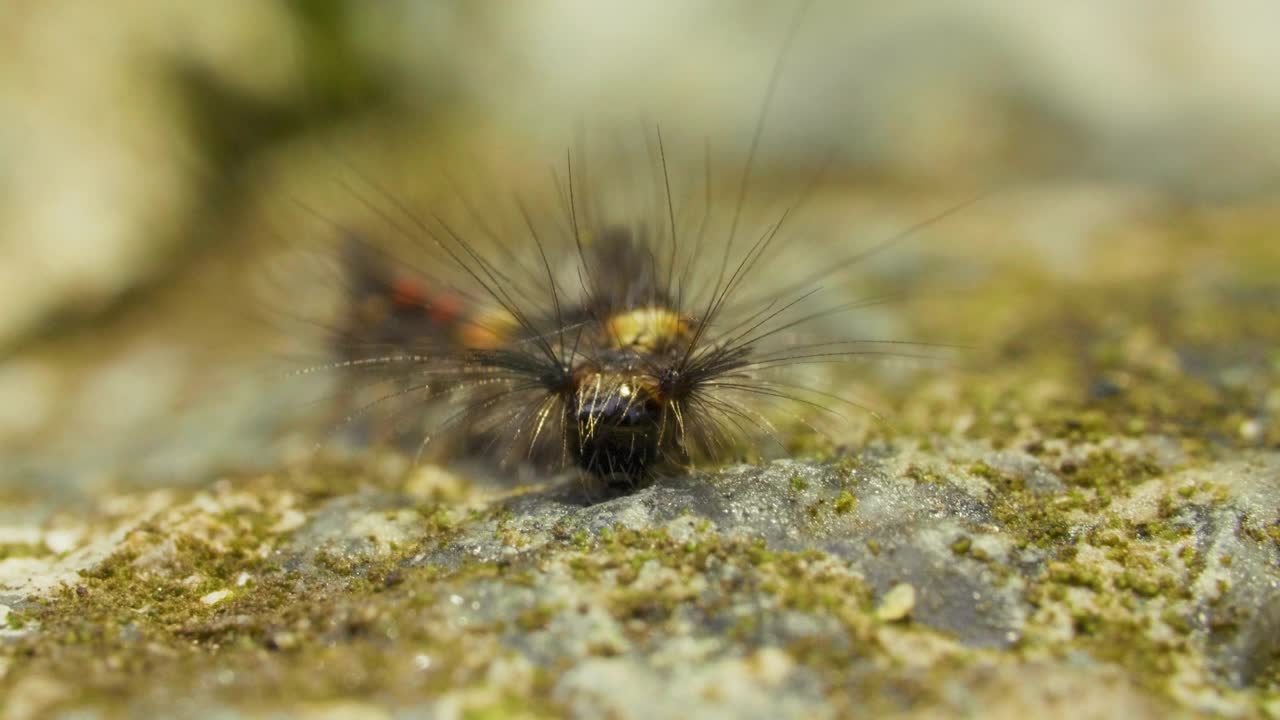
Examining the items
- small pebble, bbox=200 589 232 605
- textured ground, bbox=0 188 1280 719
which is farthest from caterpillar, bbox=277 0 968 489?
small pebble, bbox=200 589 232 605

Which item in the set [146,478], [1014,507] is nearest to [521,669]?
[1014,507]

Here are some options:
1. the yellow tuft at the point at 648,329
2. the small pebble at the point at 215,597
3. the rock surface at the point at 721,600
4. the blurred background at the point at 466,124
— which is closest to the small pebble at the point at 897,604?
the rock surface at the point at 721,600

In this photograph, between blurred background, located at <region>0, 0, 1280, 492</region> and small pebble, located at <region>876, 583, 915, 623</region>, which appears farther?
blurred background, located at <region>0, 0, 1280, 492</region>

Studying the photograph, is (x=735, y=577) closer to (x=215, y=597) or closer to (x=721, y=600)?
(x=721, y=600)

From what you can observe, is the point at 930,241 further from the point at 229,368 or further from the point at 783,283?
the point at 229,368

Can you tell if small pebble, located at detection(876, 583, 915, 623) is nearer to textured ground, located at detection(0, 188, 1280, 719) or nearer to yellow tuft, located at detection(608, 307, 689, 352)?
textured ground, located at detection(0, 188, 1280, 719)

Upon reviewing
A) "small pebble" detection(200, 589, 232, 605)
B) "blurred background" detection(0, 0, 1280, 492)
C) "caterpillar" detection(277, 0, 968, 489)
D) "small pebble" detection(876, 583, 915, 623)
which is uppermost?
"blurred background" detection(0, 0, 1280, 492)

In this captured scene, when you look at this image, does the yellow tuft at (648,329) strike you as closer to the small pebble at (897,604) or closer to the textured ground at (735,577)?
the textured ground at (735,577)
